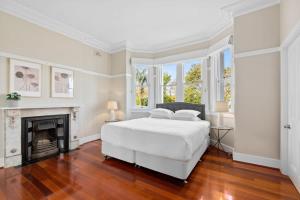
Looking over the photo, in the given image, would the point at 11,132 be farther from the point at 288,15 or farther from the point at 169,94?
the point at 288,15

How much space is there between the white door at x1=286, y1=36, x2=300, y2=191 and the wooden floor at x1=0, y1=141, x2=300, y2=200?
0.81ft

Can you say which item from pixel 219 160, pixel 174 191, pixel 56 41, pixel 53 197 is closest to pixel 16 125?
pixel 53 197

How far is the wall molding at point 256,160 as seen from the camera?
8.52 feet

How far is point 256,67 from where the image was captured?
278 centimetres

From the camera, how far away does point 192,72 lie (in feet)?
15.1

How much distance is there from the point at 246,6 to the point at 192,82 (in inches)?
88.5

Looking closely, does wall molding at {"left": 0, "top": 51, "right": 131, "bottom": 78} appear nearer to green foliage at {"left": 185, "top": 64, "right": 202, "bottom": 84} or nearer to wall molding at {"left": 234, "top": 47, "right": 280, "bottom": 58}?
green foliage at {"left": 185, "top": 64, "right": 202, "bottom": 84}

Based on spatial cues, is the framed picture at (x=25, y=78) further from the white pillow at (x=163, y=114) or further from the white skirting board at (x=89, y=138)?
the white pillow at (x=163, y=114)

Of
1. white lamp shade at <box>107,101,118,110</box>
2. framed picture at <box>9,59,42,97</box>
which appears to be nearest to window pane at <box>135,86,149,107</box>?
white lamp shade at <box>107,101,118,110</box>

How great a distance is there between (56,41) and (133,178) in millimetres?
3702

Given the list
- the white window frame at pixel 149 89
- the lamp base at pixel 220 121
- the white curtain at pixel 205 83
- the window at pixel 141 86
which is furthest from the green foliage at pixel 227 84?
the window at pixel 141 86

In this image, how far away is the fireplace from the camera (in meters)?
2.90

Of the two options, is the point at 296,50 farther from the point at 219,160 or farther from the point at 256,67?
the point at 219,160

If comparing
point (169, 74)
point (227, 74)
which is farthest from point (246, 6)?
point (169, 74)
